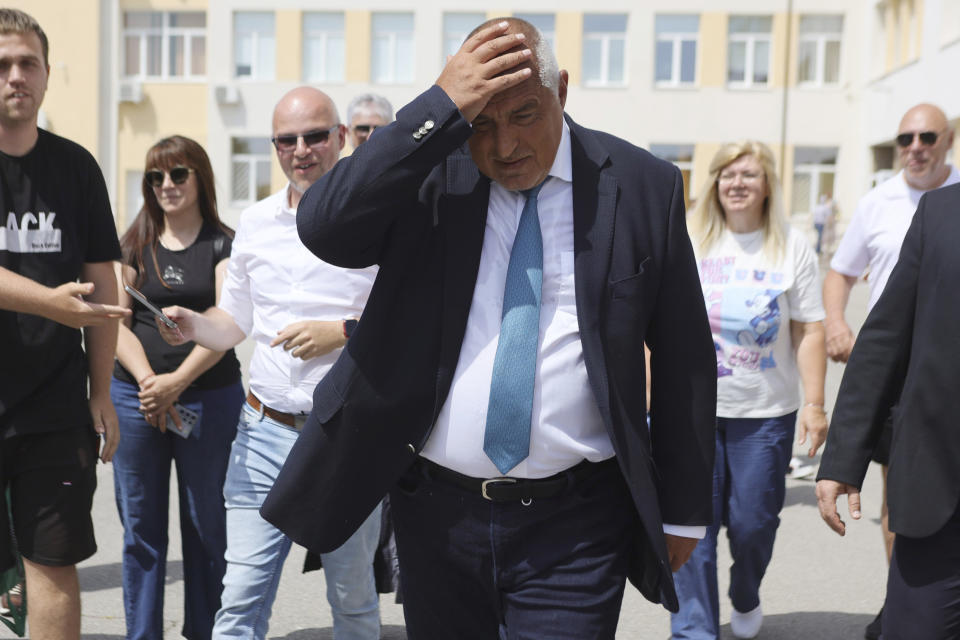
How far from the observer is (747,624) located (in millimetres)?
5270

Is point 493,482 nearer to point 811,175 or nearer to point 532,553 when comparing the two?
point 532,553

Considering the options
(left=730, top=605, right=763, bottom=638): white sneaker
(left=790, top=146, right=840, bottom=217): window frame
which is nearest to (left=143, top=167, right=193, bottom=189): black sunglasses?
(left=730, top=605, right=763, bottom=638): white sneaker

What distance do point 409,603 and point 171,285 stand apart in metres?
2.44

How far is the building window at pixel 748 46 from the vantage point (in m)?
34.3

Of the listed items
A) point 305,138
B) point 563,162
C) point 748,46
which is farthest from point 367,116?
point 748,46

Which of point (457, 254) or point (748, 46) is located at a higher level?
point (748, 46)

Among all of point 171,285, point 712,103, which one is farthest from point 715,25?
point 171,285

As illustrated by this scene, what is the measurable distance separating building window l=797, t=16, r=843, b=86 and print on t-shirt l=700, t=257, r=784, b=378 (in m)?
31.4

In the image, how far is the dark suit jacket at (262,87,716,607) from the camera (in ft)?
8.76

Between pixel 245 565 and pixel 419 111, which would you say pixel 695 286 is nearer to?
pixel 419 111

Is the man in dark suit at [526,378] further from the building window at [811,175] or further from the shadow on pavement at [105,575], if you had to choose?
the building window at [811,175]

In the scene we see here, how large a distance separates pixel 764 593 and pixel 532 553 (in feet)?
11.9

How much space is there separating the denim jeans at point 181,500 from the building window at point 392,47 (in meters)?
30.8

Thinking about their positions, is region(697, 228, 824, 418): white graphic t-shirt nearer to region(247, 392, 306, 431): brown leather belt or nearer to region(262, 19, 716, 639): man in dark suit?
region(247, 392, 306, 431): brown leather belt
